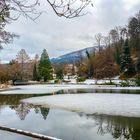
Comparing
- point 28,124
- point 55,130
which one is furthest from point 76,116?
point 55,130

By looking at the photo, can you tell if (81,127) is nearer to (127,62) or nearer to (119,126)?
(119,126)

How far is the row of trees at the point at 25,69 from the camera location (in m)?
86.8

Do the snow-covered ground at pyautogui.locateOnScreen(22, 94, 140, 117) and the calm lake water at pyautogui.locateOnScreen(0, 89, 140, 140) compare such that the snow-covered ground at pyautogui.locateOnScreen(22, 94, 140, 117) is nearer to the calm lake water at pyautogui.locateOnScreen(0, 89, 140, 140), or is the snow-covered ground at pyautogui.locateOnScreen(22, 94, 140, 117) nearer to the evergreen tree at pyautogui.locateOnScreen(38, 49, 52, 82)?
the calm lake water at pyautogui.locateOnScreen(0, 89, 140, 140)

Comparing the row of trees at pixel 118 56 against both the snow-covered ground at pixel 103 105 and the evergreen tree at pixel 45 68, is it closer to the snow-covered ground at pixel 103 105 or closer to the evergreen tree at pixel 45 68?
the evergreen tree at pixel 45 68

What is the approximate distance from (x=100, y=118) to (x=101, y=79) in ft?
192

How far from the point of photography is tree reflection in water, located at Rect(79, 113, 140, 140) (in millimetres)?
11934

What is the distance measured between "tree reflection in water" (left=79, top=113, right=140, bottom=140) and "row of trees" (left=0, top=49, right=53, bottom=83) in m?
67.7

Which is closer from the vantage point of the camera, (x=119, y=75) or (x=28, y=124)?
(x=28, y=124)

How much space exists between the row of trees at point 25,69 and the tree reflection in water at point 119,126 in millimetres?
67696

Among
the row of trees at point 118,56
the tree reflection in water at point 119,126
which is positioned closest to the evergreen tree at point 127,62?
the row of trees at point 118,56

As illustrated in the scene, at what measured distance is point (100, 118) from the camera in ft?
53.6

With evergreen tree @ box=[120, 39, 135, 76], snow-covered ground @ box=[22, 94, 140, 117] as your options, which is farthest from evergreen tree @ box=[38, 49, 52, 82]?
snow-covered ground @ box=[22, 94, 140, 117]

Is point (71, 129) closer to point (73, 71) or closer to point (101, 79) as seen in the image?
point (101, 79)

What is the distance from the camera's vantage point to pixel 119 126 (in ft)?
45.9
